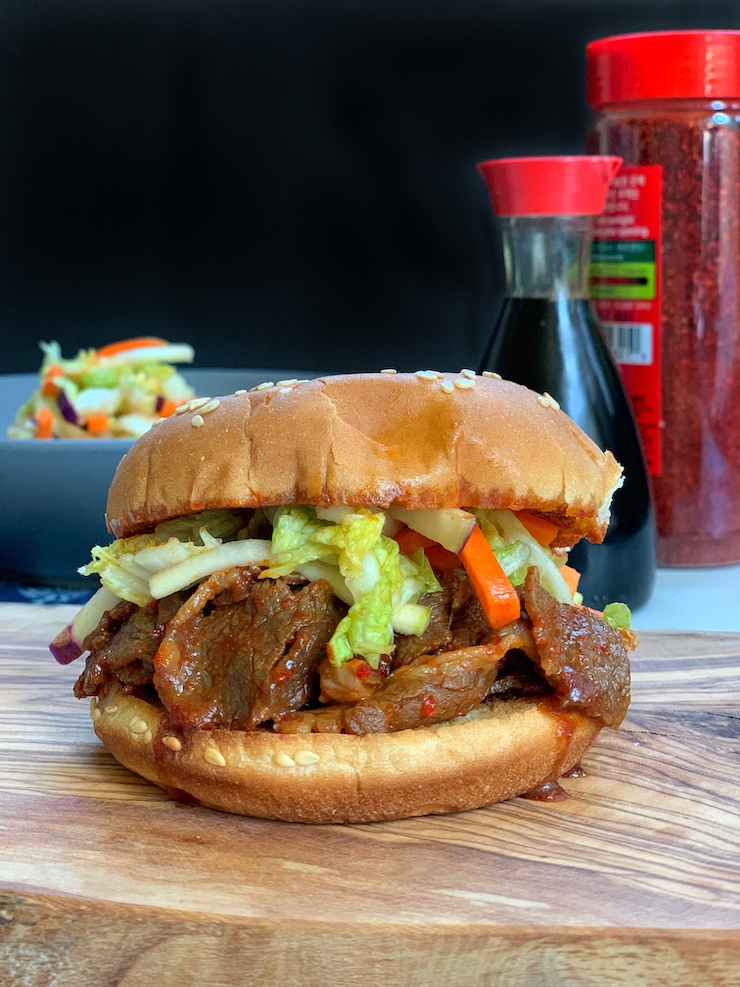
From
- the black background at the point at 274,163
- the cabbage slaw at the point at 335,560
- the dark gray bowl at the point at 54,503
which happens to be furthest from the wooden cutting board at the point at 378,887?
Result: the black background at the point at 274,163

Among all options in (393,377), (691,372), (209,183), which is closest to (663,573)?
(691,372)

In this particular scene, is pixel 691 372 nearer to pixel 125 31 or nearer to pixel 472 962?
pixel 472 962

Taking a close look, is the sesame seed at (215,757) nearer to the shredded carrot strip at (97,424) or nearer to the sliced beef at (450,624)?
the sliced beef at (450,624)

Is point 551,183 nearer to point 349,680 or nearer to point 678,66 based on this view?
point 678,66

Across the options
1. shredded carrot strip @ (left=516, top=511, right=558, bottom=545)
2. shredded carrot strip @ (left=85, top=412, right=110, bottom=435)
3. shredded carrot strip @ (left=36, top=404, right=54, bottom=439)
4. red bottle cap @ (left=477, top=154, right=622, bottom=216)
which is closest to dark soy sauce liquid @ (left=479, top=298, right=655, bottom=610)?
red bottle cap @ (left=477, top=154, right=622, bottom=216)

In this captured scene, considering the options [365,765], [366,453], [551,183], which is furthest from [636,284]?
[365,765]

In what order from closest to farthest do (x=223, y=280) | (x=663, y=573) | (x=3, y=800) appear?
(x=3, y=800)
(x=663, y=573)
(x=223, y=280)
